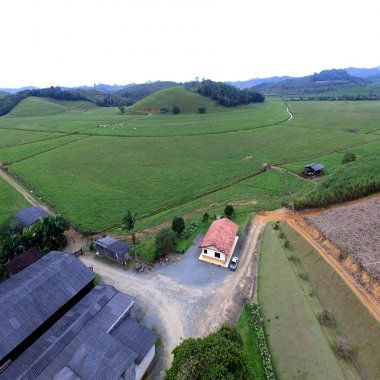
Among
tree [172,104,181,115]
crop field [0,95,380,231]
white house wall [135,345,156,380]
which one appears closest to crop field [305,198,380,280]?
crop field [0,95,380,231]

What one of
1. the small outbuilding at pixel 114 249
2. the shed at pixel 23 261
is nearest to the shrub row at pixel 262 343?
the small outbuilding at pixel 114 249

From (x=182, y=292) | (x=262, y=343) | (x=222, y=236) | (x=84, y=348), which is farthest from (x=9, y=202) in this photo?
(x=262, y=343)

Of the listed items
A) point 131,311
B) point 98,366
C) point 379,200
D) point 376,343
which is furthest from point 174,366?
point 379,200

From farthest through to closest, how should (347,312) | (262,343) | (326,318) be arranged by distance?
(326,318), (347,312), (262,343)

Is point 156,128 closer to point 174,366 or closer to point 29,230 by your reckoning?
point 29,230

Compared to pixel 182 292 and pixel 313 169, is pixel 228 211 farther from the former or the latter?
pixel 313 169

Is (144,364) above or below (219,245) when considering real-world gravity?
below

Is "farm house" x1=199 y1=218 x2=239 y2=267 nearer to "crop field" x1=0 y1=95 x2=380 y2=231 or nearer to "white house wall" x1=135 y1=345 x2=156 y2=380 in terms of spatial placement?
"crop field" x1=0 y1=95 x2=380 y2=231
